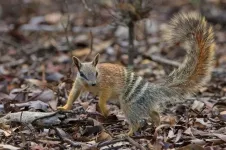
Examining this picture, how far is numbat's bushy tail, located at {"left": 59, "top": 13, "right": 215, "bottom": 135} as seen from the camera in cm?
568

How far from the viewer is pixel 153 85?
19.5 feet

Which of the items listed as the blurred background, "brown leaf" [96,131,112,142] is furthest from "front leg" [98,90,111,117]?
the blurred background

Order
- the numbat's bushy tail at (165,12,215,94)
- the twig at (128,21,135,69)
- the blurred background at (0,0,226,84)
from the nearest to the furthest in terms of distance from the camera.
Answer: the numbat's bushy tail at (165,12,215,94), the twig at (128,21,135,69), the blurred background at (0,0,226,84)

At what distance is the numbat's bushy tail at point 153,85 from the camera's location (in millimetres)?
5684

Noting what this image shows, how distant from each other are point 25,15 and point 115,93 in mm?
7650

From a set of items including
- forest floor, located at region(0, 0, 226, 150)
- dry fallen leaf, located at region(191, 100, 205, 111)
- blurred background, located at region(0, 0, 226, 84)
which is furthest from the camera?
blurred background, located at region(0, 0, 226, 84)

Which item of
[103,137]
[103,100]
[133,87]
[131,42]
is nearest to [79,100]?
[103,100]

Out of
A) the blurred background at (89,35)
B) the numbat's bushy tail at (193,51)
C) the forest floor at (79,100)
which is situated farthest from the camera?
the blurred background at (89,35)

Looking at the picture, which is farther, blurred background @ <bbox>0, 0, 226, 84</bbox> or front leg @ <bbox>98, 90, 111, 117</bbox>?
blurred background @ <bbox>0, 0, 226, 84</bbox>

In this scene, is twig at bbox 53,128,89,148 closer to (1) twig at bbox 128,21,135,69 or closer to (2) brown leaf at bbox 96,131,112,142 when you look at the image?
(2) brown leaf at bbox 96,131,112,142

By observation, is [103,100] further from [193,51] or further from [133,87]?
[193,51]

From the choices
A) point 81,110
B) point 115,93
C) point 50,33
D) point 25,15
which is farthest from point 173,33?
point 25,15

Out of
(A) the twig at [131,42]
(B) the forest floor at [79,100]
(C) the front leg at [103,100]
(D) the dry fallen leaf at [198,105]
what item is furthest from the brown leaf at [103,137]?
(A) the twig at [131,42]

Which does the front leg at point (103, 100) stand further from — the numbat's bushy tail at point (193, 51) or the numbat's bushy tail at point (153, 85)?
the numbat's bushy tail at point (193, 51)
